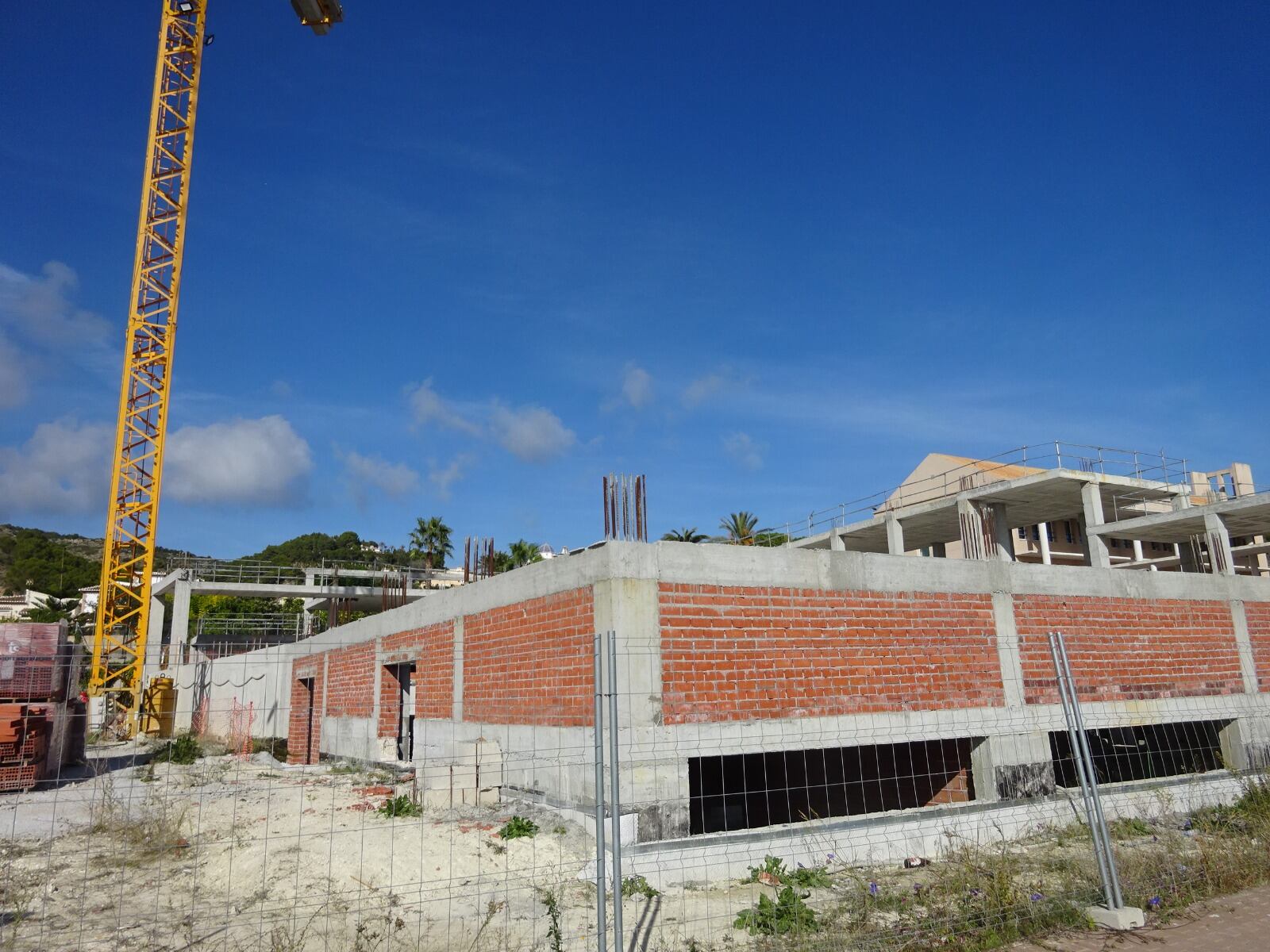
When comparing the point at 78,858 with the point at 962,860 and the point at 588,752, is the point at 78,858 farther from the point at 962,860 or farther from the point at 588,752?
the point at 962,860

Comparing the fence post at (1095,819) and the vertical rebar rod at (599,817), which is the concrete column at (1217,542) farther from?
the vertical rebar rod at (599,817)

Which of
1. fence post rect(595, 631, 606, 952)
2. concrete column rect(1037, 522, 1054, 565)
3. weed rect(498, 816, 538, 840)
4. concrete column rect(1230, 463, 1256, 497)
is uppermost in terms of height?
concrete column rect(1230, 463, 1256, 497)

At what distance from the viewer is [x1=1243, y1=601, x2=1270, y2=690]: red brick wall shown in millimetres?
15023

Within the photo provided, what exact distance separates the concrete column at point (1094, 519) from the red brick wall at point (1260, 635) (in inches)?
528

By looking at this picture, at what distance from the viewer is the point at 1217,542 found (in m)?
27.2

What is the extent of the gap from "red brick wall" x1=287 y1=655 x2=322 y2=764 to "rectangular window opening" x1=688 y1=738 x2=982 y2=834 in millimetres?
13784

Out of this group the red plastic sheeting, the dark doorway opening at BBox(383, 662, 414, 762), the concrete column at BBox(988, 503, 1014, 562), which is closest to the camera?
the dark doorway opening at BBox(383, 662, 414, 762)

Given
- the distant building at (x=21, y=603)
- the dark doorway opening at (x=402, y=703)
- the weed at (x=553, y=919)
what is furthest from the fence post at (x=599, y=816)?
the distant building at (x=21, y=603)

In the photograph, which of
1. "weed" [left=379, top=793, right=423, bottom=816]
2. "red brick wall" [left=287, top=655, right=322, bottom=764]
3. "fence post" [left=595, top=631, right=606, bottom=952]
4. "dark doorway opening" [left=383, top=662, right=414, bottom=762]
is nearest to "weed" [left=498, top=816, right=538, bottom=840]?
"weed" [left=379, top=793, right=423, bottom=816]

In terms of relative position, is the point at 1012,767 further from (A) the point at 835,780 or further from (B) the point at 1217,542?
(B) the point at 1217,542

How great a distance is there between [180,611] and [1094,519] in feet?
132

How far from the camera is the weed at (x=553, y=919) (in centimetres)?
603

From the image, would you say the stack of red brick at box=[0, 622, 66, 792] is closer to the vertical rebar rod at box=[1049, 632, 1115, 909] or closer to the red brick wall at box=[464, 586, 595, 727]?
the red brick wall at box=[464, 586, 595, 727]

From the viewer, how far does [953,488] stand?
159ft
